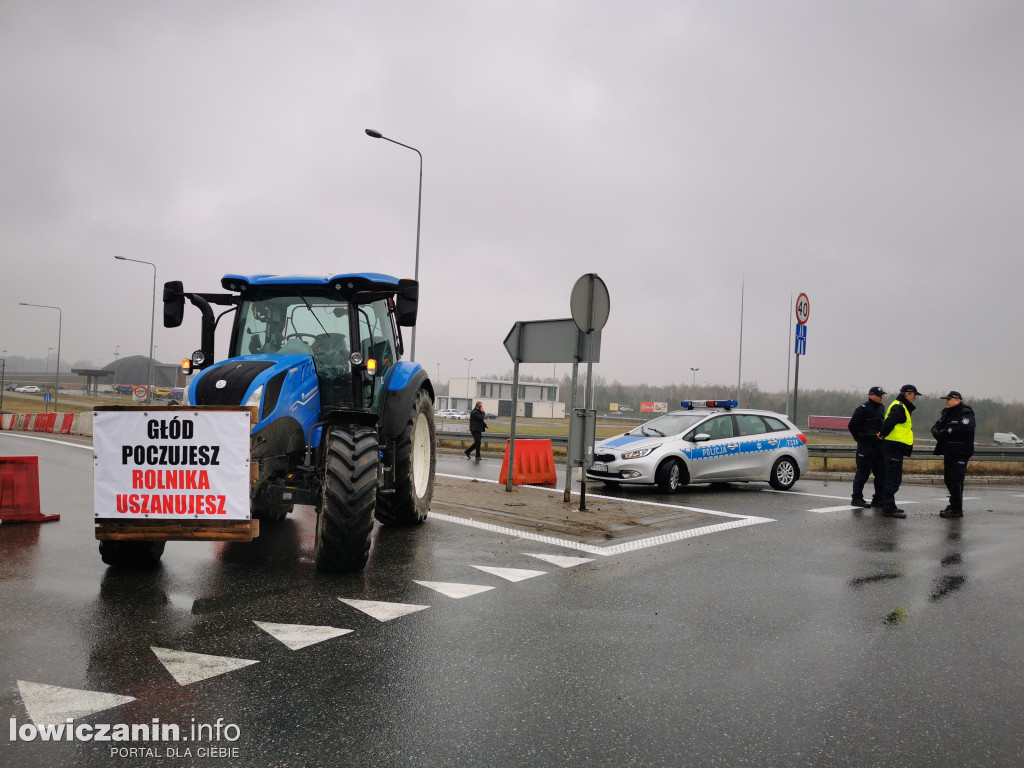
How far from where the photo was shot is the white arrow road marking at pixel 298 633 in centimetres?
454

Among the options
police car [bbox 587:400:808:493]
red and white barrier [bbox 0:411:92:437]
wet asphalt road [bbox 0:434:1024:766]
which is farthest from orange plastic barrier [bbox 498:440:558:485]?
red and white barrier [bbox 0:411:92:437]

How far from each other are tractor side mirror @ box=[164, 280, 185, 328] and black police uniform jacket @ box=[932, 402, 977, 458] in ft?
33.6

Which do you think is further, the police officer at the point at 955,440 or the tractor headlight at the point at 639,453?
the tractor headlight at the point at 639,453

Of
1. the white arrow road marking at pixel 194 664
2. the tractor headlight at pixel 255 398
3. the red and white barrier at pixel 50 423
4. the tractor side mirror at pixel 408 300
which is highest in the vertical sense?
the tractor side mirror at pixel 408 300

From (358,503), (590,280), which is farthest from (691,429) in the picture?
(358,503)

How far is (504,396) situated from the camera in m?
105

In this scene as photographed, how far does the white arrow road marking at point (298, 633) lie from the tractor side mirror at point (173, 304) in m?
3.64

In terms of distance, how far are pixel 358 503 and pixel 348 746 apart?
2.94m

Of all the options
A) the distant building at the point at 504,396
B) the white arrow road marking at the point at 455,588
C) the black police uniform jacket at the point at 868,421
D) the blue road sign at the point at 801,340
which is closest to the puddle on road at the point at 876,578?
→ the white arrow road marking at the point at 455,588

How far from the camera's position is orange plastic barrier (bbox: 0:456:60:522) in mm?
9188

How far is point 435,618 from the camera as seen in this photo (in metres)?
5.13

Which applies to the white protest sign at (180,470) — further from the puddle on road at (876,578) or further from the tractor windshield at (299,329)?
the puddle on road at (876,578)

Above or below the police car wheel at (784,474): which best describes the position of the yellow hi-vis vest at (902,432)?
above

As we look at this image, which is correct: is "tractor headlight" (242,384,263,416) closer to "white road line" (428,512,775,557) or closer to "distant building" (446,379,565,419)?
"white road line" (428,512,775,557)
